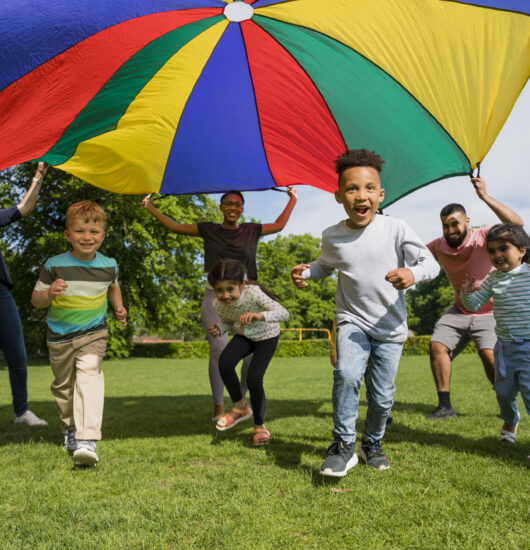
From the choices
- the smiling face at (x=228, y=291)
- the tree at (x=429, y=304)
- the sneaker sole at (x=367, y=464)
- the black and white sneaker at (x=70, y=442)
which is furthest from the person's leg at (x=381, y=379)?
the tree at (x=429, y=304)

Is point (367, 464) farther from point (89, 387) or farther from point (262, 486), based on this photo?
point (89, 387)

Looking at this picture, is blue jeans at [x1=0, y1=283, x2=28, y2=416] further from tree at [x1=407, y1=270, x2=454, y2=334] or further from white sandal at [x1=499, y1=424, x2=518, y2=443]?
tree at [x1=407, y1=270, x2=454, y2=334]

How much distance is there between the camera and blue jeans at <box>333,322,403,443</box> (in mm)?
3336

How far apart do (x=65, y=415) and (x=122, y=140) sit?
9.14ft

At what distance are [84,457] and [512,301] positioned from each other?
3.58 meters

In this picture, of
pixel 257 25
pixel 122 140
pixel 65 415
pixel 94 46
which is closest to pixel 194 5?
pixel 257 25

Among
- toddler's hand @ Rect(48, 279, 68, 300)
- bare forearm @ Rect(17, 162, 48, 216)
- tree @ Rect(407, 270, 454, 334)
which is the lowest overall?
tree @ Rect(407, 270, 454, 334)

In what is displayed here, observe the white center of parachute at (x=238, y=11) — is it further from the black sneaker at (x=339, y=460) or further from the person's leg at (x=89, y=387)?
the black sneaker at (x=339, y=460)

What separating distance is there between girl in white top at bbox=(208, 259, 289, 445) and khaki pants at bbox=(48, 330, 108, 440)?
1085 mm

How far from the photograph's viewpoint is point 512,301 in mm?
3988

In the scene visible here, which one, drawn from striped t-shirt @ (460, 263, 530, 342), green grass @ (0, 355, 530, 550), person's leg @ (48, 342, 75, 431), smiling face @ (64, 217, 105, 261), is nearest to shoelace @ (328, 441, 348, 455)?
green grass @ (0, 355, 530, 550)

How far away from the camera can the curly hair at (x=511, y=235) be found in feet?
13.1

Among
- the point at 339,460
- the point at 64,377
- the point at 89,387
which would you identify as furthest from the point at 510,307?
the point at 64,377

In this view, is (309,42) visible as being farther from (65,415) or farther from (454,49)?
(65,415)
